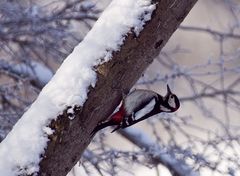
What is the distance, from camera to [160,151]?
412cm

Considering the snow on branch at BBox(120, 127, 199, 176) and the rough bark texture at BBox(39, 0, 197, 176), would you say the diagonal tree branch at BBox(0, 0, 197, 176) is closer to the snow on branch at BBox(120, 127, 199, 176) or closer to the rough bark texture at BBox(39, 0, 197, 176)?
the rough bark texture at BBox(39, 0, 197, 176)

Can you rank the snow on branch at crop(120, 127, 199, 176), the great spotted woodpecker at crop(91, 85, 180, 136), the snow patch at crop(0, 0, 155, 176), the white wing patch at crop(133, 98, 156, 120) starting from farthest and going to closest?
the snow on branch at crop(120, 127, 199, 176) → the white wing patch at crop(133, 98, 156, 120) → the great spotted woodpecker at crop(91, 85, 180, 136) → the snow patch at crop(0, 0, 155, 176)

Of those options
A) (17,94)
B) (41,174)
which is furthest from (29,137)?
(17,94)

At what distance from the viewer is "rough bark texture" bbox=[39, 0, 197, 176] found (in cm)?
187

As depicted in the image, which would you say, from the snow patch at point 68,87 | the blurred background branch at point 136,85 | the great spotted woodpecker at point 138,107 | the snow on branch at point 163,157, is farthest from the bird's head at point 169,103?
the snow on branch at point 163,157

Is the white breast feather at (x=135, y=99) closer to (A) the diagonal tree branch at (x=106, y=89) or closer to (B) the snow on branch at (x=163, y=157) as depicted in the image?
(A) the diagonal tree branch at (x=106, y=89)

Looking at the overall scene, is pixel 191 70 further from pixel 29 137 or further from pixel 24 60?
pixel 29 137

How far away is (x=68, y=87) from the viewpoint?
1900 millimetres

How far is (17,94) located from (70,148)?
2636 millimetres

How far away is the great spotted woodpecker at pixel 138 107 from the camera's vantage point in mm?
2020

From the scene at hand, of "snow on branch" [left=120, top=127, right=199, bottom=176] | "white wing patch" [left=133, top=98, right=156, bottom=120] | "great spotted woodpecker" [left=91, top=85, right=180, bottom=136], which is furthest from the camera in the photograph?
"snow on branch" [left=120, top=127, right=199, bottom=176]

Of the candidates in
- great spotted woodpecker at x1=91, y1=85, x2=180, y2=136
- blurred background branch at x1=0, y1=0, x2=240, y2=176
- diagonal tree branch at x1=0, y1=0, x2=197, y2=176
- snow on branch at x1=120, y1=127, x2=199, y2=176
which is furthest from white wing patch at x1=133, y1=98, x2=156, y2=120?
snow on branch at x1=120, y1=127, x2=199, y2=176

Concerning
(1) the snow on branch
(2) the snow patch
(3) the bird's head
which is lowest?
(2) the snow patch

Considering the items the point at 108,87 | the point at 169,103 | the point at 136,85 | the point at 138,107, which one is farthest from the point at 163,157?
the point at 108,87
